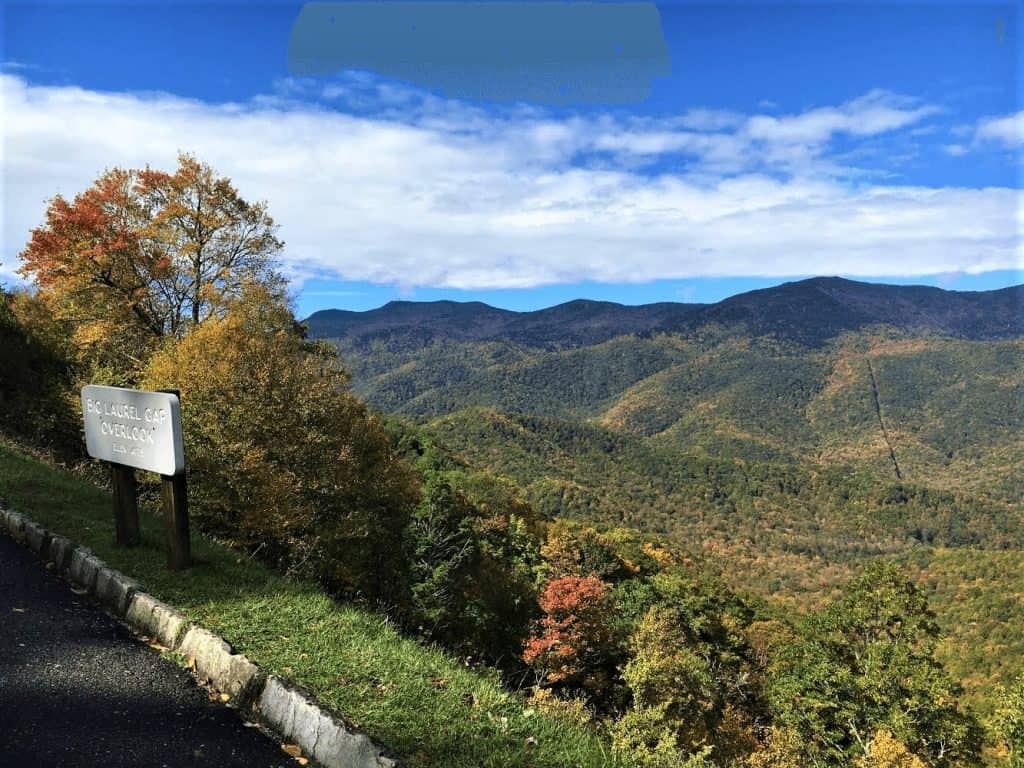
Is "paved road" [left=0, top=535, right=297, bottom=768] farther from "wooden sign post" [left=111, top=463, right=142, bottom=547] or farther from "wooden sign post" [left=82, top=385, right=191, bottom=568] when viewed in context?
"wooden sign post" [left=111, top=463, right=142, bottom=547]

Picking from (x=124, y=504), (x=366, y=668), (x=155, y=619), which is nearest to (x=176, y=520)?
(x=124, y=504)

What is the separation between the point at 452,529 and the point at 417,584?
540 centimetres

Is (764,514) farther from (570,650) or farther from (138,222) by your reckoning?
(138,222)

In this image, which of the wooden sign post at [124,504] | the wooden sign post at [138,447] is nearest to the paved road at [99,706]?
the wooden sign post at [138,447]

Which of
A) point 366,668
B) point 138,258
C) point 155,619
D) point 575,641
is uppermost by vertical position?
point 138,258

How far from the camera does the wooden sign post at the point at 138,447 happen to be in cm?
657

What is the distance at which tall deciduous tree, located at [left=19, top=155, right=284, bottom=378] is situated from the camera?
22734 millimetres

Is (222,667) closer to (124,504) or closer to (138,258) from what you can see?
(124,504)

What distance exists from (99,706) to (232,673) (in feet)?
2.84

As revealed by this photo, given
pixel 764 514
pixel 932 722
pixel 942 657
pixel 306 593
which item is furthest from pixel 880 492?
pixel 306 593

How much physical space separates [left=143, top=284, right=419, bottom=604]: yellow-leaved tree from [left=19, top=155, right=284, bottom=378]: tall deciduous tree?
1.97 m

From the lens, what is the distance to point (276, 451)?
63.4 ft

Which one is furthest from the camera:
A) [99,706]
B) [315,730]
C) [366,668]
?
[366,668]

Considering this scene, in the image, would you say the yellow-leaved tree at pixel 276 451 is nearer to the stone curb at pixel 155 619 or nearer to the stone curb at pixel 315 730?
the stone curb at pixel 155 619
